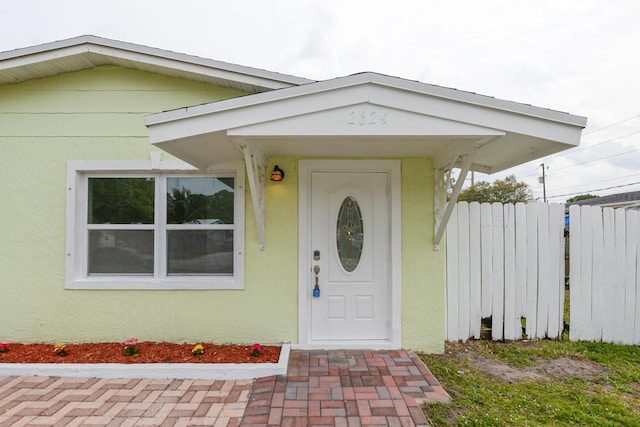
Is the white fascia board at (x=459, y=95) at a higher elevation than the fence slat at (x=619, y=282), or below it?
higher

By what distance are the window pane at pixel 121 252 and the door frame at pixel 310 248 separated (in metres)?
1.92

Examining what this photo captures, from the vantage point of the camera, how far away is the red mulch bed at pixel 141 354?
10.9 feet

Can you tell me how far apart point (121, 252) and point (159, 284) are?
692 mm

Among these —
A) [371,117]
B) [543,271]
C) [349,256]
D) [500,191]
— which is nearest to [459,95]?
[371,117]

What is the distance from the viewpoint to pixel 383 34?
8.16 meters

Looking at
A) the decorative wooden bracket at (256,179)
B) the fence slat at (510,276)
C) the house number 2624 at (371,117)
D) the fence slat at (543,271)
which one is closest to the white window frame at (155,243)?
the decorative wooden bracket at (256,179)

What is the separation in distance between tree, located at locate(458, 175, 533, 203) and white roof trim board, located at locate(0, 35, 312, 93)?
86.7ft

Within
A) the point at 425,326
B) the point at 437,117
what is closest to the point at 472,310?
the point at 425,326

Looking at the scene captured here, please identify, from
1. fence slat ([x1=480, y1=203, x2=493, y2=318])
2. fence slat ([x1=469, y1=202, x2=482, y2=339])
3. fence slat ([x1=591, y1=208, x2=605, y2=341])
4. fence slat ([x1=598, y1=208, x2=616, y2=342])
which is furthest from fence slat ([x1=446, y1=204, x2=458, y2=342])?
fence slat ([x1=598, y1=208, x2=616, y2=342])

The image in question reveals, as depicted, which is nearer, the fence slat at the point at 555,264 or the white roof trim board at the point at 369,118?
the white roof trim board at the point at 369,118

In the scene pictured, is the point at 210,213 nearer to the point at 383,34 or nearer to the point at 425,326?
the point at 425,326

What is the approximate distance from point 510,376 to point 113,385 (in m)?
3.92

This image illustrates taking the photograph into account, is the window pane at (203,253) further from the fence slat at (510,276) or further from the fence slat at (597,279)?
the fence slat at (597,279)

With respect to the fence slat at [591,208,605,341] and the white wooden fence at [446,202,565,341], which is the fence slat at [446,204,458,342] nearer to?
the white wooden fence at [446,202,565,341]
